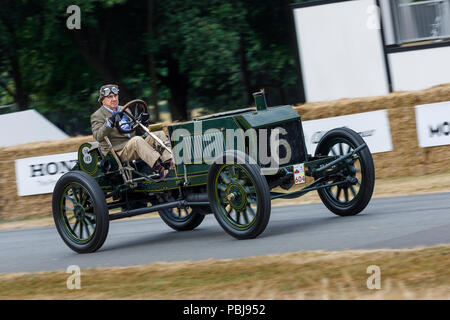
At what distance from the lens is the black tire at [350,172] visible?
8.07 meters

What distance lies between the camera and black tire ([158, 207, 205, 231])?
9.48 m

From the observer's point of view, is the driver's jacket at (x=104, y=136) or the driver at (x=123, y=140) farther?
the driver's jacket at (x=104, y=136)

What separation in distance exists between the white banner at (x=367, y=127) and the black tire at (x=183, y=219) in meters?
3.87

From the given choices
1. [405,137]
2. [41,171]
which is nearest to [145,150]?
[405,137]

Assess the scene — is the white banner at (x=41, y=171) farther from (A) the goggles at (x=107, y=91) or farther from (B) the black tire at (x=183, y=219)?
(A) the goggles at (x=107, y=91)

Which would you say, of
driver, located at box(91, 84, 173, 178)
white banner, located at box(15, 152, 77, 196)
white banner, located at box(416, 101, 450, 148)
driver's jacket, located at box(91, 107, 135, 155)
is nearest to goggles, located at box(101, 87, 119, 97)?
driver, located at box(91, 84, 173, 178)

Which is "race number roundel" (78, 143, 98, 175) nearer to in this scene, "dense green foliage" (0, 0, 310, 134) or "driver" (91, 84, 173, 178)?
"driver" (91, 84, 173, 178)

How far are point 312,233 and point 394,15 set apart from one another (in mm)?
11853

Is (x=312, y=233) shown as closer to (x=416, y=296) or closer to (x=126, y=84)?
(x=416, y=296)

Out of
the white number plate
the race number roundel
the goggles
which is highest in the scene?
the goggles

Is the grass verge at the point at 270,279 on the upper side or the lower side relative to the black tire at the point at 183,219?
lower

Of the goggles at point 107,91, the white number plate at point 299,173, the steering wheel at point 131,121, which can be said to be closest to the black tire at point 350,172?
the white number plate at point 299,173

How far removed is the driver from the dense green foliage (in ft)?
32.7

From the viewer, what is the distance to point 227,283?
19.3 feet
